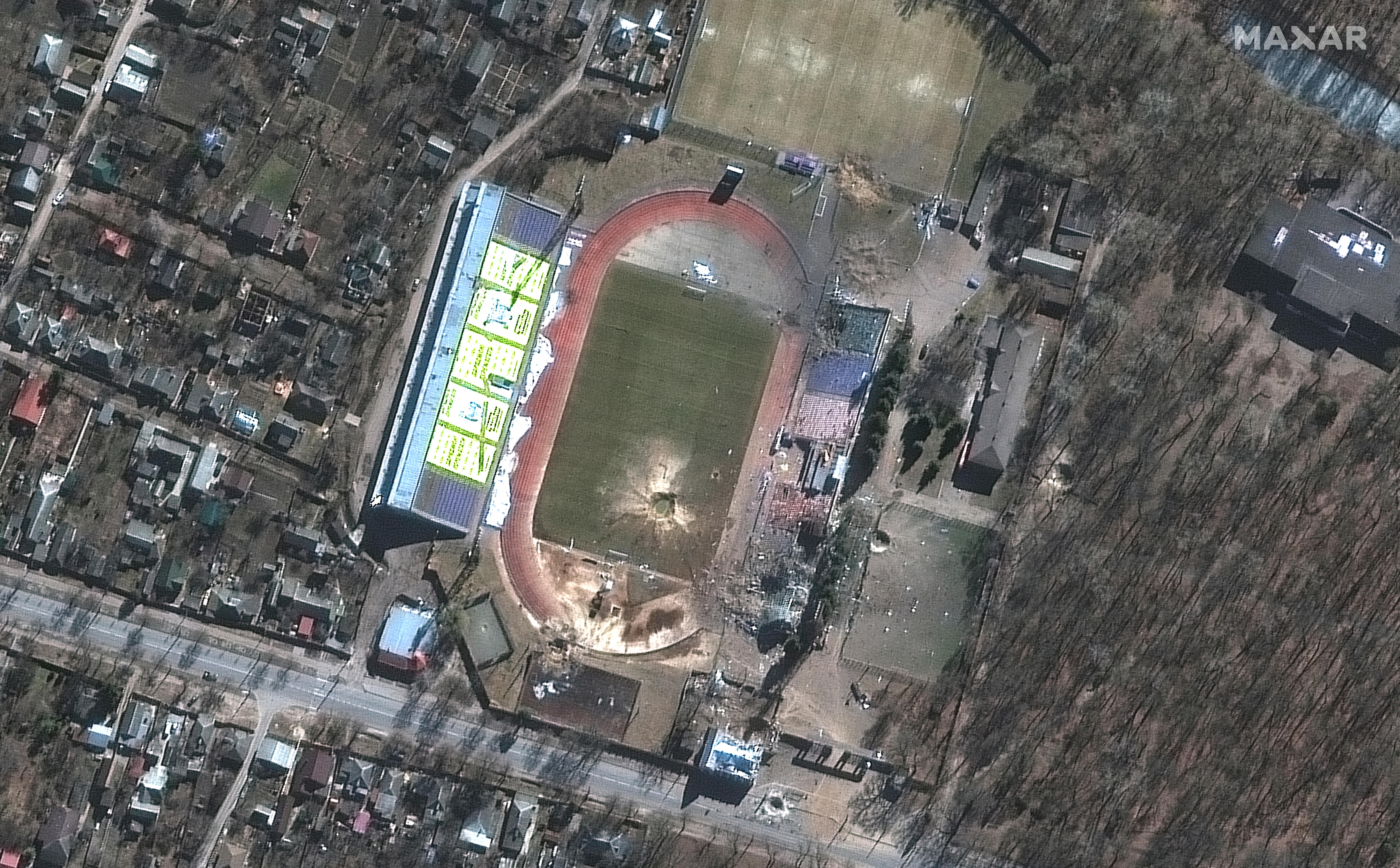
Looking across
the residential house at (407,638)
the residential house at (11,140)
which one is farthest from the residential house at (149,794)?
the residential house at (11,140)

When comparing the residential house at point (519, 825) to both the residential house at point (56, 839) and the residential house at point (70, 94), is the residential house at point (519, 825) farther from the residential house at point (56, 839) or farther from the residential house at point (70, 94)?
the residential house at point (70, 94)

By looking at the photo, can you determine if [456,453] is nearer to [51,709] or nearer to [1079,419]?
[51,709]

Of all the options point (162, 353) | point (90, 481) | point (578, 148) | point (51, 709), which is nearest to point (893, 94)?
point (578, 148)

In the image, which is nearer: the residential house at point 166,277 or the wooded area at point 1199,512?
the residential house at point 166,277

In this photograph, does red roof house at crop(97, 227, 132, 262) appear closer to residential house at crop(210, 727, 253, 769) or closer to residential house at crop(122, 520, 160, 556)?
residential house at crop(122, 520, 160, 556)

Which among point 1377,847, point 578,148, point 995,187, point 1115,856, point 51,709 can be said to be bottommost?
point 51,709

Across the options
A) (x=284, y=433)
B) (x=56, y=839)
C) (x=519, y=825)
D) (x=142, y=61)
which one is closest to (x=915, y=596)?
(x=519, y=825)
